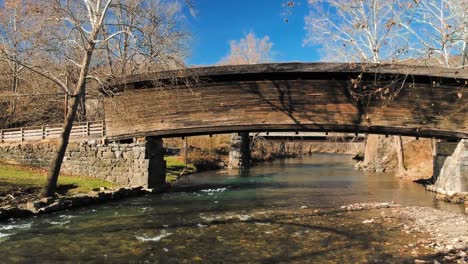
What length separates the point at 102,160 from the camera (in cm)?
1919

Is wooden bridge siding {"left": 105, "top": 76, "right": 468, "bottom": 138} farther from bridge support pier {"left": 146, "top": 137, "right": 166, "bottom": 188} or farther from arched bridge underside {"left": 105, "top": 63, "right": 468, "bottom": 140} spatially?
bridge support pier {"left": 146, "top": 137, "right": 166, "bottom": 188}

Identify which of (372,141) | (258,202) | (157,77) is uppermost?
(157,77)

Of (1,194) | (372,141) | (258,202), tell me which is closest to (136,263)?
(258,202)

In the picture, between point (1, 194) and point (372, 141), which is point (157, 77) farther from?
point (372, 141)

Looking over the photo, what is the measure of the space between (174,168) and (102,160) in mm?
8850

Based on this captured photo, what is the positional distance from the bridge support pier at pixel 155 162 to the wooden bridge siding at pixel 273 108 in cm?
71

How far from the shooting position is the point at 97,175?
62.8 ft

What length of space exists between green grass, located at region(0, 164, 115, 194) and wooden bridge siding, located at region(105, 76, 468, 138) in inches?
114

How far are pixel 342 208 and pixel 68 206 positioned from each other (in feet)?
29.6

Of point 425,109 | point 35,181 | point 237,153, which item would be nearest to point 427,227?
point 425,109

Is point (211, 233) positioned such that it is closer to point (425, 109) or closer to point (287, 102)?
point (287, 102)

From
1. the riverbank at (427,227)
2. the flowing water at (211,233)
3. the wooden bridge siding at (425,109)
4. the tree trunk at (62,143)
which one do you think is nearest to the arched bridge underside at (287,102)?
the wooden bridge siding at (425,109)

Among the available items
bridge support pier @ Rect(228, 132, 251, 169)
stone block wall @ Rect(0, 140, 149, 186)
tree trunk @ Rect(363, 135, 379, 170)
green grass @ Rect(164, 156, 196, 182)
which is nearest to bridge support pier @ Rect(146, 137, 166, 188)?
stone block wall @ Rect(0, 140, 149, 186)

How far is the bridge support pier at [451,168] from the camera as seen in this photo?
1553 centimetres
